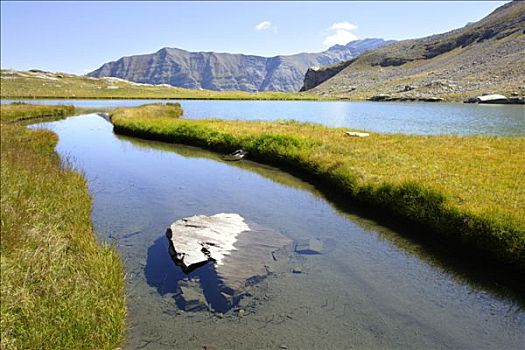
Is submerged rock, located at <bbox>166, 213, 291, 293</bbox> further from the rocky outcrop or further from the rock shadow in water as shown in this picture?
the rocky outcrop

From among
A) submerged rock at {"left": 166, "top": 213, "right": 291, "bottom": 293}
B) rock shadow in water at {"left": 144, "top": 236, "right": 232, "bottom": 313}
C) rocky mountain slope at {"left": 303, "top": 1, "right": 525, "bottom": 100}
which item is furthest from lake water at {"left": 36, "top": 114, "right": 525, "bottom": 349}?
rocky mountain slope at {"left": 303, "top": 1, "right": 525, "bottom": 100}

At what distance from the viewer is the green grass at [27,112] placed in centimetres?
5763

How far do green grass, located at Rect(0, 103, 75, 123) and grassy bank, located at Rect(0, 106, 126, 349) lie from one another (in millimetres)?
49449

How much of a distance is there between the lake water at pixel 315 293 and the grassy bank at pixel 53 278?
893 millimetres

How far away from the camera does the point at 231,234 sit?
47.0 feet

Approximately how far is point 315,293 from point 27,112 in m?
69.5

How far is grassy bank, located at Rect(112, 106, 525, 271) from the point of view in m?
13.0

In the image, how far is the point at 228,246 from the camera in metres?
13.4

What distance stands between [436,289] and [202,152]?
2782 cm

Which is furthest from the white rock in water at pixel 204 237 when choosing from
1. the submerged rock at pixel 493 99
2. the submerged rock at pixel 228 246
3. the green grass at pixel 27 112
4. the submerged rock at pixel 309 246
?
the submerged rock at pixel 493 99

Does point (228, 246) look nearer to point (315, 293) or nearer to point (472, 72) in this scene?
point (315, 293)

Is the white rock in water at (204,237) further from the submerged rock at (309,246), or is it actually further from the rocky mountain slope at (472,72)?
the rocky mountain slope at (472,72)

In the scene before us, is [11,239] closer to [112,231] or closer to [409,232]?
[112,231]

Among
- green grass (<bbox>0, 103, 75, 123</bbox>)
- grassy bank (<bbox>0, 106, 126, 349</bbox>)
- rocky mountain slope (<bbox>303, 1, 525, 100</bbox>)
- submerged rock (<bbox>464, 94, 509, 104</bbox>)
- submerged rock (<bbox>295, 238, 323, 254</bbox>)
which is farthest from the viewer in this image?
rocky mountain slope (<bbox>303, 1, 525, 100</bbox>)
